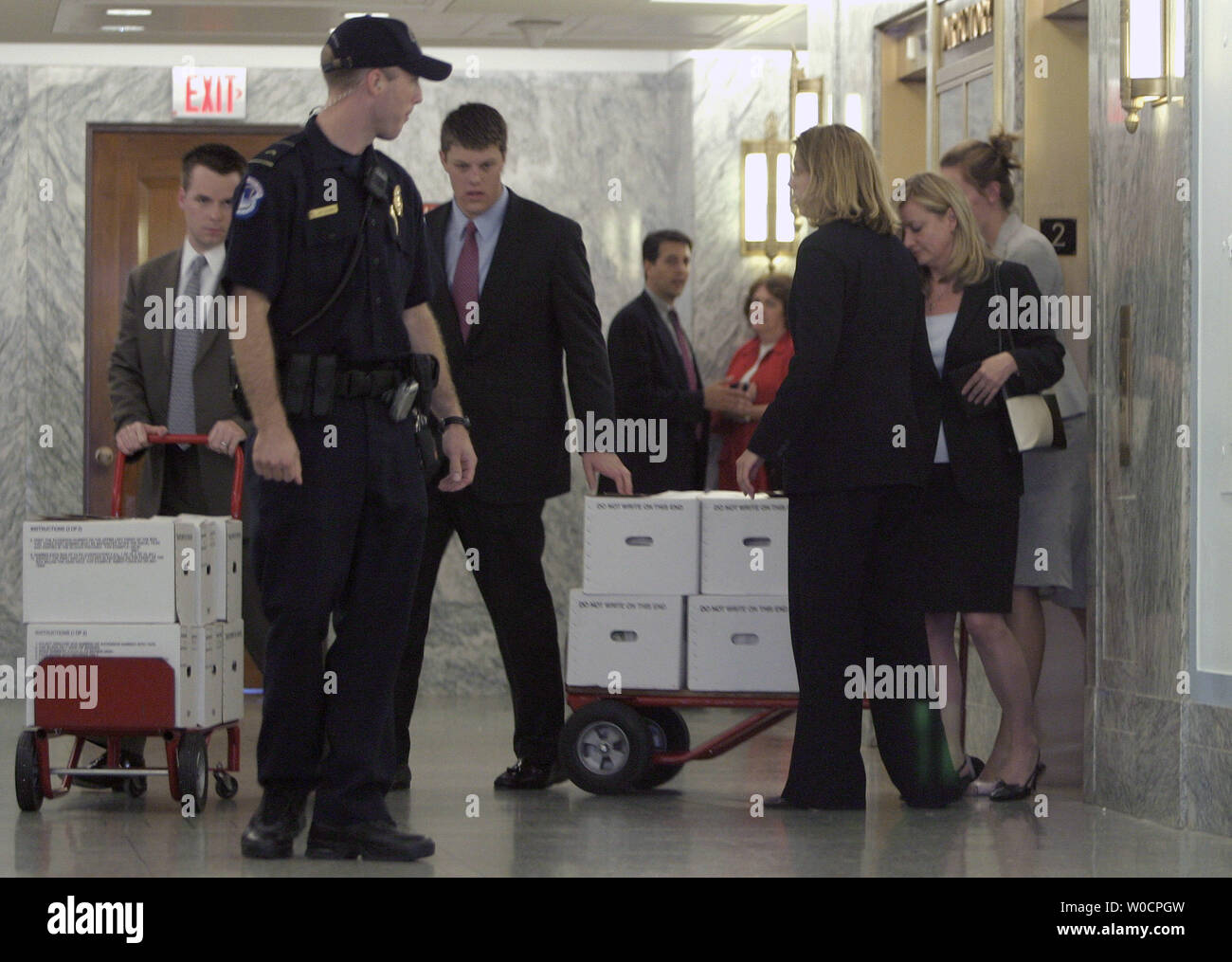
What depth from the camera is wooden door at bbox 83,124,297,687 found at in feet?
30.7

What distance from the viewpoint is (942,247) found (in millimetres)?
5492

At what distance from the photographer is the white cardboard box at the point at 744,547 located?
5.50 metres

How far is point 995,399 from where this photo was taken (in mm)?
5379

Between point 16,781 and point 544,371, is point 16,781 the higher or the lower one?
the lower one

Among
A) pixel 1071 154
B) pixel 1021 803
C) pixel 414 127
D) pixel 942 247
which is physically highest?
pixel 414 127

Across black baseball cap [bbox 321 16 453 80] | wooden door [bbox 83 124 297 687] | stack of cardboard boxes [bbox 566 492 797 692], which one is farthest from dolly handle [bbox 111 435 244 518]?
wooden door [bbox 83 124 297 687]

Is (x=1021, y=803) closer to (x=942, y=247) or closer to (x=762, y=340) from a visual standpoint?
(x=942, y=247)

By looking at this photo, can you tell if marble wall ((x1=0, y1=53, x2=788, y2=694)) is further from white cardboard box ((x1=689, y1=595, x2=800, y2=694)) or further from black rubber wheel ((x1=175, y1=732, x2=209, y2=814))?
black rubber wheel ((x1=175, y1=732, x2=209, y2=814))

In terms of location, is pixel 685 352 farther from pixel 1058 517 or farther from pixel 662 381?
pixel 1058 517

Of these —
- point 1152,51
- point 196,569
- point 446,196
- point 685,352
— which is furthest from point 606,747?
point 446,196

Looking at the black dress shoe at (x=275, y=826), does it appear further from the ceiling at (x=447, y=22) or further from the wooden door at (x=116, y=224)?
the wooden door at (x=116, y=224)

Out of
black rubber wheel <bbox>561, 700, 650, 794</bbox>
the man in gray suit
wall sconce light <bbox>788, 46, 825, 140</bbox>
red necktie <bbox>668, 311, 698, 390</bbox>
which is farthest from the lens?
red necktie <bbox>668, 311, 698, 390</bbox>
